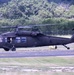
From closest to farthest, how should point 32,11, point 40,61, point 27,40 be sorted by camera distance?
point 40,61
point 27,40
point 32,11

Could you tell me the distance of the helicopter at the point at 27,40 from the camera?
36.0 meters

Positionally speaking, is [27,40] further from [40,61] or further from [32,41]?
[40,61]

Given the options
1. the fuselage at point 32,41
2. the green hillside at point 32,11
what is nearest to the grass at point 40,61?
the fuselage at point 32,41

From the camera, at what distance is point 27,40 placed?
3638 centimetres

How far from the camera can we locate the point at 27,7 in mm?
119438

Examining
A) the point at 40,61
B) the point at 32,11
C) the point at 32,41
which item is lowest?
the point at 32,11

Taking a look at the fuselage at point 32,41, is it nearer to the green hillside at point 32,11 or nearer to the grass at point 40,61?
the grass at point 40,61

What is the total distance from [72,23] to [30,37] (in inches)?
1890

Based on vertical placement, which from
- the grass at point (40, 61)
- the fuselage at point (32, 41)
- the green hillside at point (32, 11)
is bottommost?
the green hillside at point (32, 11)

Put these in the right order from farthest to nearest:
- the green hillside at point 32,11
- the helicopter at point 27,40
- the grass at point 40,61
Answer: the green hillside at point 32,11 < the helicopter at point 27,40 < the grass at point 40,61

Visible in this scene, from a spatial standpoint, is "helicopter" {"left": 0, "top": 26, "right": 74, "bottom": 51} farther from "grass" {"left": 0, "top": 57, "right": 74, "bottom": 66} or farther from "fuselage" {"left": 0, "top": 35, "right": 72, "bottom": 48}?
"grass" {"left": 0, "top": 57, "right": 74, "bottom": 66}

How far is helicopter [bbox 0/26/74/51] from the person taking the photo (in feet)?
118

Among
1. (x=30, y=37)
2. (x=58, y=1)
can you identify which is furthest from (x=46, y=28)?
(x=58, y=1)

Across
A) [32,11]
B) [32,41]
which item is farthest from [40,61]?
[32,11]
